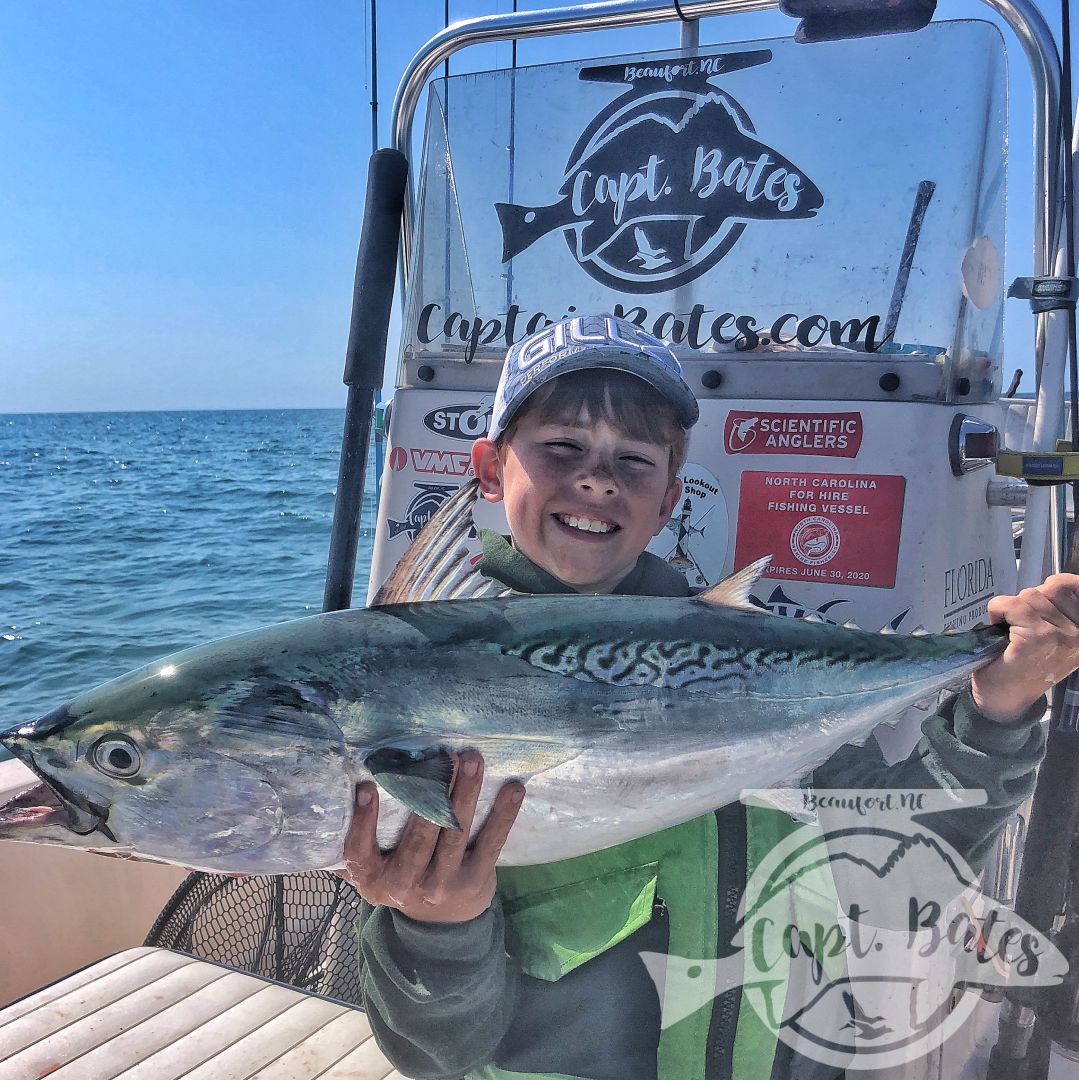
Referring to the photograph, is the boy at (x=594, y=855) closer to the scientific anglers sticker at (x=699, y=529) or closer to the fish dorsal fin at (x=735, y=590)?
the fish dorsal fin at (x=735, y=590)

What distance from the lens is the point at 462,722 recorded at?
127 centimetres

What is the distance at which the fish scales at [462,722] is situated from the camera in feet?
3.90

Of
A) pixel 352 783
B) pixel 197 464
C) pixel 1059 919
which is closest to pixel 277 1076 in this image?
pixel 352 783

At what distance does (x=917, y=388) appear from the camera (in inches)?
78.8

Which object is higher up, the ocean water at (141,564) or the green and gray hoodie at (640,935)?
the green and gray hoodie at (640,935)

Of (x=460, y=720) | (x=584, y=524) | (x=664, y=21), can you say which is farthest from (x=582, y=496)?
(x=664, y=21)

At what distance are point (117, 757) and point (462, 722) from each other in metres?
0.49

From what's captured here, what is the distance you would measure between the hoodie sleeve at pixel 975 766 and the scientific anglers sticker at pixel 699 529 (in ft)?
2.24

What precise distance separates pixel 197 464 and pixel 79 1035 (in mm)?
37119

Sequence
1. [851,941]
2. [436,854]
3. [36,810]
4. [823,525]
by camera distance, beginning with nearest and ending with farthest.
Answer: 1. [36,810]
2. [436,854]
3. [851,941]
4. [823,525]

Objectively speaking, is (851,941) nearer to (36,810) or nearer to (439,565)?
(439,565)

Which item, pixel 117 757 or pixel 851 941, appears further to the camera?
pixel 851 941

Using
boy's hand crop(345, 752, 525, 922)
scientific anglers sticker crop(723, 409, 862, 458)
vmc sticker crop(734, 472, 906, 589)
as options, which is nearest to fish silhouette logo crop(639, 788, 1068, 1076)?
boy's hand crop(345, 752, 525, 922)

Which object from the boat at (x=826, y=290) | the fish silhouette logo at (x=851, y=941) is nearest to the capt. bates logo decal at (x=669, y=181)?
the boat at (x=826, y=290)
